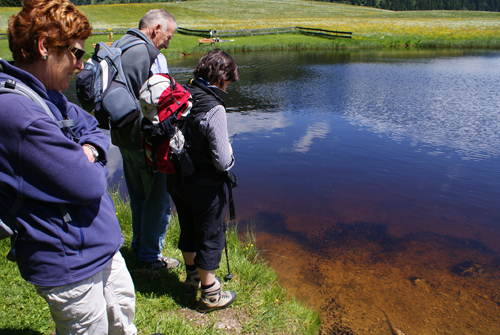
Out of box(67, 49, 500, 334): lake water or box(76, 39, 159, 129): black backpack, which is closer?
box(76, 39, 159, 129): black backpack

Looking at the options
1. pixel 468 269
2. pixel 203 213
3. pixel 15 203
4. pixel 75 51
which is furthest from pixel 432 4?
pixel 15 203

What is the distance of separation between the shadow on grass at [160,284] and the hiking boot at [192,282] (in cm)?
5

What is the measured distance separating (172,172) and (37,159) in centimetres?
113

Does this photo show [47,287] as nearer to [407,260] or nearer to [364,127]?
[407,260]

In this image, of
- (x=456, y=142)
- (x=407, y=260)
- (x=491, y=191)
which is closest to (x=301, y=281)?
(x=407, y=260)

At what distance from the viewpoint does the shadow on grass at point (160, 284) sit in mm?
2918

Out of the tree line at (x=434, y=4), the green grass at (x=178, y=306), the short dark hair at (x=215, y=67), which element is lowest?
the green grass at (x=178, y=306)

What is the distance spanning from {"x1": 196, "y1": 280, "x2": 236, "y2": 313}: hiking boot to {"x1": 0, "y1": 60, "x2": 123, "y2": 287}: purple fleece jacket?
1.19 metres

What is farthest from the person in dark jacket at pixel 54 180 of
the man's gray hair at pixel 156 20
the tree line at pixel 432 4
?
the tree line at pixel 432 4

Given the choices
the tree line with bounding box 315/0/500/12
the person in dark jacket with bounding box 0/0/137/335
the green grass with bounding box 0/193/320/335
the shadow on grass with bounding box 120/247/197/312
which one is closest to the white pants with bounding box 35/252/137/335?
the person in dark jacket with bounding box 0/0/137/335

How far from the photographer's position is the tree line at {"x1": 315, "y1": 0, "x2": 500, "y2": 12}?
104m

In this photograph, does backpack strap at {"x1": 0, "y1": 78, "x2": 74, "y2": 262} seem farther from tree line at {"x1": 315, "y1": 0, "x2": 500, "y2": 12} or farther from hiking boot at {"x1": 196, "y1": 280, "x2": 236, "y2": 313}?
tree line at {"x1": 315, "y1": 0, "x2": 500, "y2": 12}

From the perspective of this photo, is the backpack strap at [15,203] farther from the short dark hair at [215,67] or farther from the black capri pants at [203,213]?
the short dark hair at [215,67]

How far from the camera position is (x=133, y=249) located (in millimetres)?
3365
